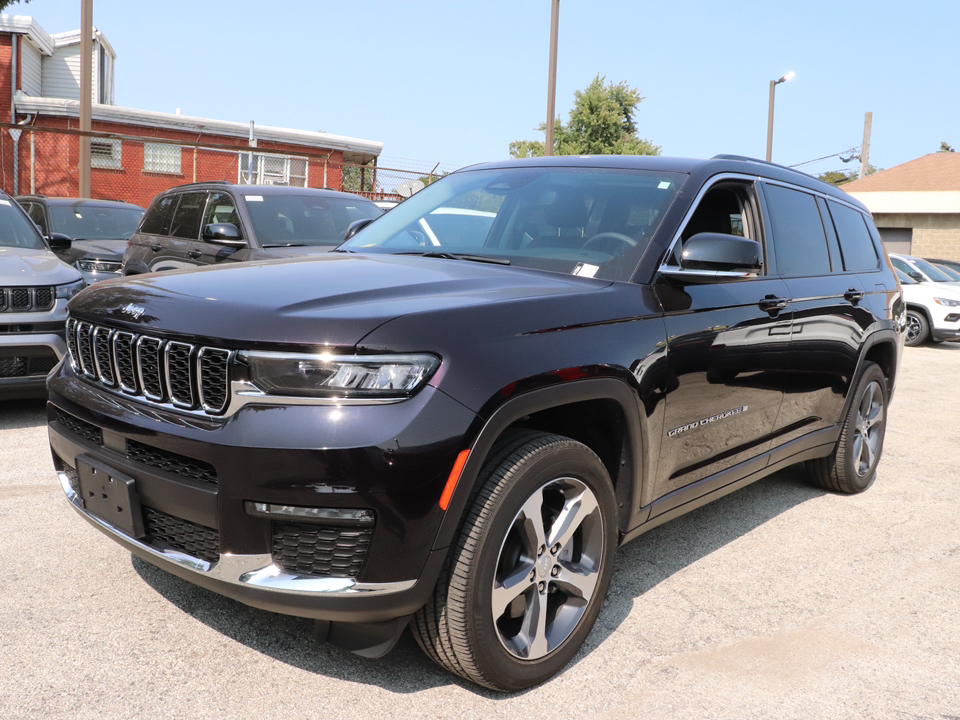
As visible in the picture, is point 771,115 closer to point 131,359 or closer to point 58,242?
point 58,242

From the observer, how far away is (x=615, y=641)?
320 cm

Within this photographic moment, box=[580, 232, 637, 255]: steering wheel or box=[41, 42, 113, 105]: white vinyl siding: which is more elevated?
box=[41, 42, 113, 105]: white vinyl siding

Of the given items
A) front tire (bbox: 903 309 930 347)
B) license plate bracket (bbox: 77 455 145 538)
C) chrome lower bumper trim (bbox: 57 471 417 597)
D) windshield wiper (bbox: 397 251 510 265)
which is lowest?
front tire (bbox: 903 309 930 347)

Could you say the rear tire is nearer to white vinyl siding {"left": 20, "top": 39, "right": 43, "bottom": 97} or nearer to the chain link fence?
the chain link fence

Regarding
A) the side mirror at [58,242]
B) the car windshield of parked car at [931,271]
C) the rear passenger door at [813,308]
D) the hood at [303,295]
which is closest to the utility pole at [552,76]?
the car windshield of parked car at [931,271]

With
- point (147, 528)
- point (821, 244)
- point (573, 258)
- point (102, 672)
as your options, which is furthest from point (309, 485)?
point (821, 244)

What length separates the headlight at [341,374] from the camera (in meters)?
2.36

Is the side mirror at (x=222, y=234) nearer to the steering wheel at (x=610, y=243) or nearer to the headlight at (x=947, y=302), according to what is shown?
the steering wheel at (x=610, y=243)

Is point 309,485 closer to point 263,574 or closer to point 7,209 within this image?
point 263,574

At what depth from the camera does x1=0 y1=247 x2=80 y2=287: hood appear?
596 cm

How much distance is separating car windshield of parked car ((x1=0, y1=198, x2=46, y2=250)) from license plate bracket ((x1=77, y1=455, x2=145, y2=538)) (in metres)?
5.07

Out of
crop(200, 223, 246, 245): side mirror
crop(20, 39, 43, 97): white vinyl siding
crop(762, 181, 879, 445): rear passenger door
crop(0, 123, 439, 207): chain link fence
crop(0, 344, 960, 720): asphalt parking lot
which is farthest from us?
crop(20, 39, 43, 97): white vinyl siding

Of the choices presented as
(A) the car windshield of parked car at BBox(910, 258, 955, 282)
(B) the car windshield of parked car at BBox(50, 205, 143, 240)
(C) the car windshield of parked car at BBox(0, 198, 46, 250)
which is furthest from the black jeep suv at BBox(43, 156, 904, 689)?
(A) the car windshield of parked car at BBox(910, 258, 955, 282)

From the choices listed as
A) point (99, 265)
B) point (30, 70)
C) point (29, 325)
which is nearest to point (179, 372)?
point (29, 325)
